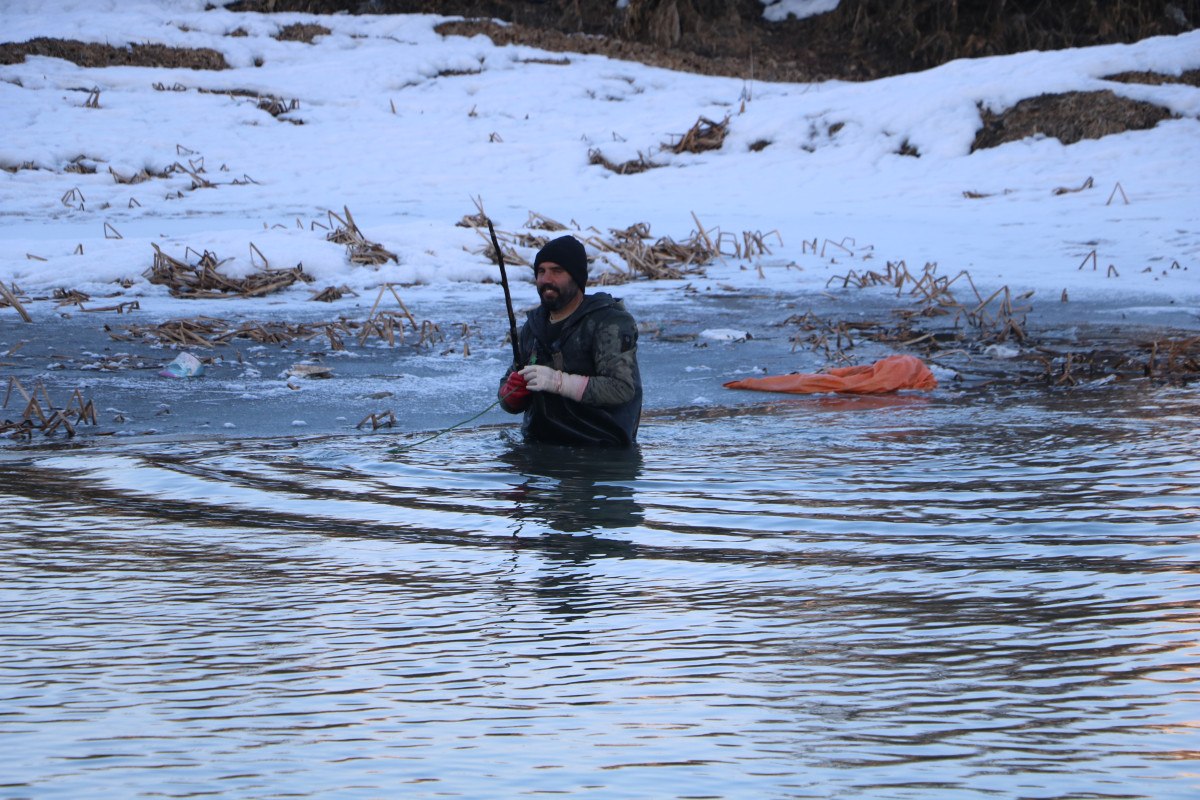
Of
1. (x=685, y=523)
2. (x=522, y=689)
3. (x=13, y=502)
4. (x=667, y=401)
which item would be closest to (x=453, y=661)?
(x=522, y=689)

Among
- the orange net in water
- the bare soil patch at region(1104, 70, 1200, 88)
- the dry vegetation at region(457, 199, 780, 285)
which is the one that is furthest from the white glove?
the bare soil patch at region(1104, 70, 1200, 88)

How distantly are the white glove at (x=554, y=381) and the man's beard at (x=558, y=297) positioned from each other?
0.96 ft

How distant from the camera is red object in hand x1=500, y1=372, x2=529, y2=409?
19.5ft

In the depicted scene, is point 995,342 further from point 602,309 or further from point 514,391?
point 514,391

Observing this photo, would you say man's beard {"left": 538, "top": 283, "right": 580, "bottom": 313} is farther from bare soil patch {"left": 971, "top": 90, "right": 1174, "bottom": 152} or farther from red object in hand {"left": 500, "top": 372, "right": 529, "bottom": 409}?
bare soil patch {"left": 971, "top": 90, "right": 1174, "bottom": 152}

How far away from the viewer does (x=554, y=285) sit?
6105 millimetres

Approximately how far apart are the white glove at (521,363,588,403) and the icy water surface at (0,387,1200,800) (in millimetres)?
327

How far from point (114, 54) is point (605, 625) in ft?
65.9

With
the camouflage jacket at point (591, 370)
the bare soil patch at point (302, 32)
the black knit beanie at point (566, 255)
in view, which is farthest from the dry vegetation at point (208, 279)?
the bare soil patch at point (302, 32)

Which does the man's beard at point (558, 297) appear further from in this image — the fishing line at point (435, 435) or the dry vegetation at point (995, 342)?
the dry vegetation at point (995, 342)

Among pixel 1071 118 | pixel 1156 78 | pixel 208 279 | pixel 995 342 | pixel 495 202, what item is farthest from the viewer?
pixel 1156 78

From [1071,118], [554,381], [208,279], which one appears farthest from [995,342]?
[1071,118]

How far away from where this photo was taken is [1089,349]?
9398mm

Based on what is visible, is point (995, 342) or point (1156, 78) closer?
point (995, 342)
